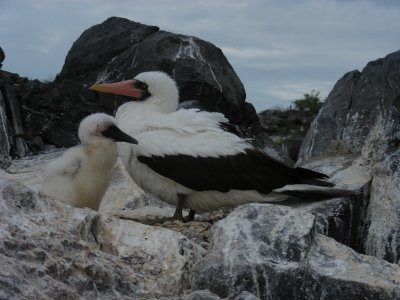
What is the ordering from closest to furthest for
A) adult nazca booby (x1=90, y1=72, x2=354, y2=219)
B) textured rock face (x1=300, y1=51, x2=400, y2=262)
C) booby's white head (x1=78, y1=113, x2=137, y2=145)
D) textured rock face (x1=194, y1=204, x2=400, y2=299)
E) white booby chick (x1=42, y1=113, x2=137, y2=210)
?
textured rock face (x1=194, y1=204, x2=400, y2=299)
white booby chick (x1=42, y1=113, x2=137, y2=210)
booby's white head (x1=78, y1=113, x2=137, y2=145)
adult nazca booby (x1=90, y1=72, x2=354, y2=219)
textured rock face (x1=300, y1=51, x2=400, y2=262)

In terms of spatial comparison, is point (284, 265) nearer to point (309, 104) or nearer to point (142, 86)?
point (142, 86)

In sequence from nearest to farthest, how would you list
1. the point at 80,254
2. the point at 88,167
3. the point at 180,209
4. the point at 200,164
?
the point at 80,254, the point at 88,167, the point at 200,164, the point at 180,209

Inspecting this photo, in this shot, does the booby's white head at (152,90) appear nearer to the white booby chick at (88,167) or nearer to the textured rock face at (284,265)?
the white booby chick at (88,167)

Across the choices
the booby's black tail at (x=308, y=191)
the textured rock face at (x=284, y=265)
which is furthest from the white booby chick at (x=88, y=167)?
the textured rock face at (x=284, y=265)

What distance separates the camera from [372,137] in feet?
28.5

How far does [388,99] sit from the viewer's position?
879cm

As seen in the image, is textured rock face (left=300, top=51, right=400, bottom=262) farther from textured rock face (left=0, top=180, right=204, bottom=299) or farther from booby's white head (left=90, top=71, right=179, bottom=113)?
textured rock face (left=0, top=180, right=204, bottom=299)

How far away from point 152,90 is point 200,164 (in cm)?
113

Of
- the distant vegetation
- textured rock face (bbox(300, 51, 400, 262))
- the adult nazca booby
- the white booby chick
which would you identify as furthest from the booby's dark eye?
the distant vegetation

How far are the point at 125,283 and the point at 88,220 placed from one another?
1.62 ft

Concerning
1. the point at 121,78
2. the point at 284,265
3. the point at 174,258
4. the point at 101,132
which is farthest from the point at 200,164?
the point at 121,78

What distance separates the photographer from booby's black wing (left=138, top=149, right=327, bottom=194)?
6121 mm

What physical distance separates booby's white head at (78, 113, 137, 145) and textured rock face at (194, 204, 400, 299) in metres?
1.93

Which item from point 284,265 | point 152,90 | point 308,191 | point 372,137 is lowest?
point 284,265
